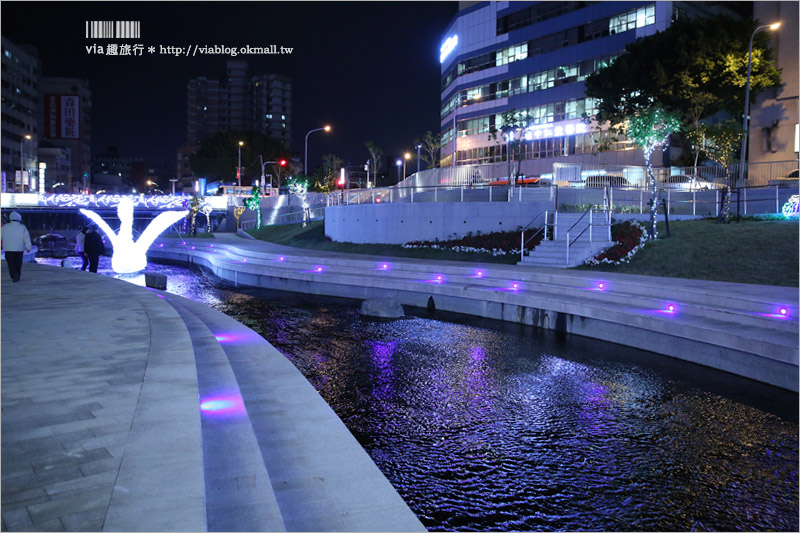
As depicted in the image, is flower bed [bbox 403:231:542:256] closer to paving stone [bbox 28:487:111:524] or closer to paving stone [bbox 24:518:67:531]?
paving stone [bbox 28:487:111:524]

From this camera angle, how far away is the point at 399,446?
273 inches

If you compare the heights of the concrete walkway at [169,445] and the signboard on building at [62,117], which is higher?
the signboard on building at [62,117]

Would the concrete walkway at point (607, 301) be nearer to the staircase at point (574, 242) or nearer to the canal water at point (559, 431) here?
the canal water at point (559, 431)

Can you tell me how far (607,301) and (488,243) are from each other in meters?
11.2

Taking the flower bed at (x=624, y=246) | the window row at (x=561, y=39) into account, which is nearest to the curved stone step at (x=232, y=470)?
the flower bed at (x=624, y=246)

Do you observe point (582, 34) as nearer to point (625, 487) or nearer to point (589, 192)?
point (589, 192)

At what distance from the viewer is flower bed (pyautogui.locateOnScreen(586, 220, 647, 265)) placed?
2036 cm

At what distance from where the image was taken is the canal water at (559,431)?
549cm

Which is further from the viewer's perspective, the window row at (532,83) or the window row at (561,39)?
the window row at (532,83)

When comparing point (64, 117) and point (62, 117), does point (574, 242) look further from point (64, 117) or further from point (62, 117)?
point (62, 117)

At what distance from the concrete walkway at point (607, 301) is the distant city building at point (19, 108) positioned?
9803cm

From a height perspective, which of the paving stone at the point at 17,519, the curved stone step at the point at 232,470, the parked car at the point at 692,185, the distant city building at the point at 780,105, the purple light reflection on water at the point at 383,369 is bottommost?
the purple light reflection on water at the point at 383,369

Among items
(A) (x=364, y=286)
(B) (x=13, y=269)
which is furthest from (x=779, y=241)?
(B) (x=13, y=269)

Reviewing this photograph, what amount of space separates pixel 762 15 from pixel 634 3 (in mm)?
14180
